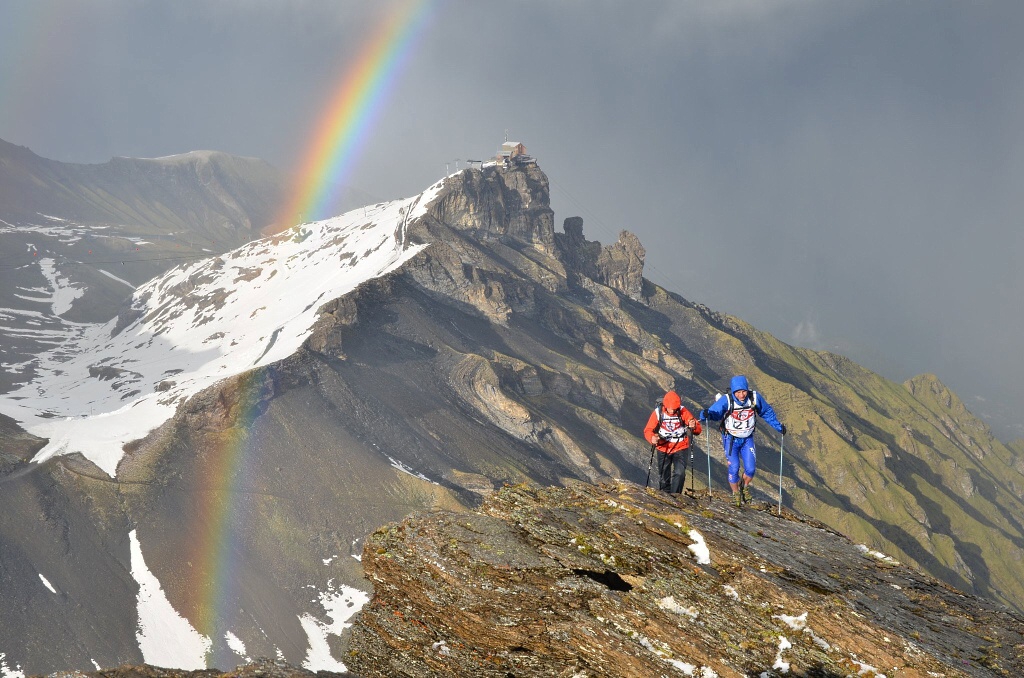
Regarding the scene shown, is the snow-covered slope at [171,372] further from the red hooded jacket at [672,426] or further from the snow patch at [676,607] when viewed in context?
the snow patch at [676,607]

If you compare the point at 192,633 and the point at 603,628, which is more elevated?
the point at 603,628

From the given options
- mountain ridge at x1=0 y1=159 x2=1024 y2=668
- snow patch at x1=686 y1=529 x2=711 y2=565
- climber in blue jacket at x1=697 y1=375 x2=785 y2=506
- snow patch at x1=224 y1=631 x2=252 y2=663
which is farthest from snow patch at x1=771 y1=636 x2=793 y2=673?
snow patch at x1=224 y1=631 x2=252 y2=663

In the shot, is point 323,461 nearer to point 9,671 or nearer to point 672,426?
point 9,671

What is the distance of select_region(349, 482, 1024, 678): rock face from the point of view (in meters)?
12.8

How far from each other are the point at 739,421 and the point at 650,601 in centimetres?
825

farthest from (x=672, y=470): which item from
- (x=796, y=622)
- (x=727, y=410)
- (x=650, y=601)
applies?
(x=796, y=622)

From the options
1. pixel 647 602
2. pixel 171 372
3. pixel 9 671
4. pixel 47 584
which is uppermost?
pixel 171 372

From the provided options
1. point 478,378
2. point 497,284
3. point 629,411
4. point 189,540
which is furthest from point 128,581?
point 629,411

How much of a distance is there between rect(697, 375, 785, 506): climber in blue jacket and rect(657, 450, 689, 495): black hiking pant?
1.55 meters

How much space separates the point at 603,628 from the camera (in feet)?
47.4

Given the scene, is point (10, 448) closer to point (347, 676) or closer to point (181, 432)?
point (181, 432)

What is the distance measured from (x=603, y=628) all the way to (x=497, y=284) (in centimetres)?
17842

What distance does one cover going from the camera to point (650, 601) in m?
14.4

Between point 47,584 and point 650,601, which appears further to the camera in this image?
point 47,584
